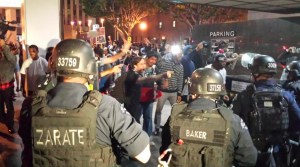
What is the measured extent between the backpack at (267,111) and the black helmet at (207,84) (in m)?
0.97

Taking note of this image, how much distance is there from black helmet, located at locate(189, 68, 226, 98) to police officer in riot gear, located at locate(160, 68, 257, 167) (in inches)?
3.8

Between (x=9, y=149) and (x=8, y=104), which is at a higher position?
(x=8, y=104)

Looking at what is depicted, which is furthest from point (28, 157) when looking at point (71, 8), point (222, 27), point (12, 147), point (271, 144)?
point (71, 8)

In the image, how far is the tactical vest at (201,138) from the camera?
278 centimetres

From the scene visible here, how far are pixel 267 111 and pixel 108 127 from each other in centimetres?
231

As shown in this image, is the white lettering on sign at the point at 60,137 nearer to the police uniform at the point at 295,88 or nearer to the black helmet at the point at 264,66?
the black helmet at the point at 264,66

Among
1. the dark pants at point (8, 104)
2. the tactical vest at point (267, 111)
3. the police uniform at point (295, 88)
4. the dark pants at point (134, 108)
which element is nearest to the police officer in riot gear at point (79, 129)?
the tactical vest at point (267, 111)

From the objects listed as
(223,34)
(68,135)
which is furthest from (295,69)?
(223,34)

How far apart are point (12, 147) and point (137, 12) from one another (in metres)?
33.3

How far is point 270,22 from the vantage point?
10.3 meters

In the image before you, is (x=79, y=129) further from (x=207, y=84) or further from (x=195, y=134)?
(x=207, y=84)

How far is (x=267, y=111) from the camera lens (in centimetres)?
396

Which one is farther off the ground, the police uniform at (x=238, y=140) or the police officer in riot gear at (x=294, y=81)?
the police officer in riot gear at (x=294, y=81)

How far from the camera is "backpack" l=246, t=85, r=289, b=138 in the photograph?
396 centimetres
